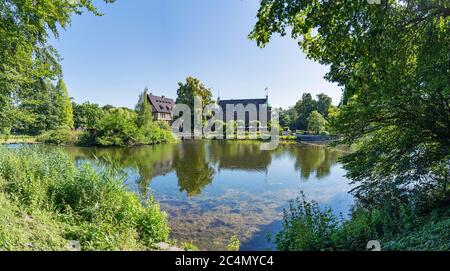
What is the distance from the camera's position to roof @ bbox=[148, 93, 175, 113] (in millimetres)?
45312

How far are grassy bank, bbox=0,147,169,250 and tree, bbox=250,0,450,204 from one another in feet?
13.4

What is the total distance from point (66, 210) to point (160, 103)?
1812 inches

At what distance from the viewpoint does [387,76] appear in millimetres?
3859

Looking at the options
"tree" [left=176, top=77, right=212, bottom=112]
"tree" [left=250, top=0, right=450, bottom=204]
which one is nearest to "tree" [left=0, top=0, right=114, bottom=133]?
"tree" [left=250, top=0, right=450, bottom=204]

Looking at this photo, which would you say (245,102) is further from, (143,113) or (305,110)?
→ (143,113)

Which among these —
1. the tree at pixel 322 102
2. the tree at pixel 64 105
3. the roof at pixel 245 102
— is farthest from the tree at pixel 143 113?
the tree at pixel 322 102

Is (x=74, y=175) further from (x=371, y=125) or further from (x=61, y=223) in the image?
(x=371, y=125)

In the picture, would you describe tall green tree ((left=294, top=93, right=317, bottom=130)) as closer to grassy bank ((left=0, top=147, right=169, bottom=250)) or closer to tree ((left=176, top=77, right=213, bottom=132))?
tree ((left=176, top=77, right=213, bottom=132))

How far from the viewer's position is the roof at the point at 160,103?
45.3m

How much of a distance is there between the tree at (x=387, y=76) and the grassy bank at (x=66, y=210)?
4.08 meters

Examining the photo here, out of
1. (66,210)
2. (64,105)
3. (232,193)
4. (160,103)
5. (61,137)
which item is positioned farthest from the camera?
(160,103)

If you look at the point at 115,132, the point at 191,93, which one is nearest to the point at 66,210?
the point at 115,132

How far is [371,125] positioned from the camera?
18.3 ft
